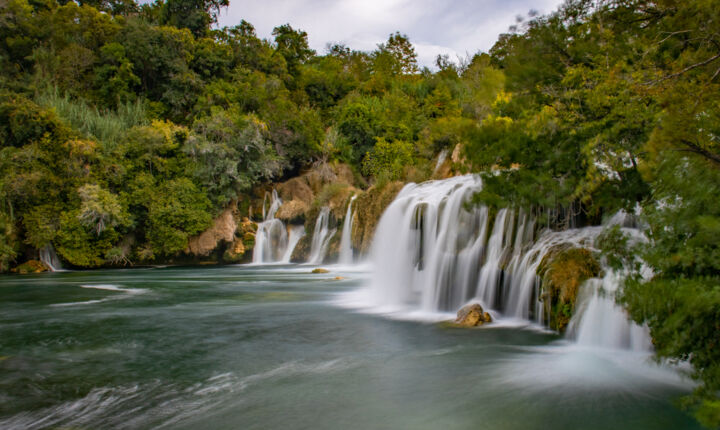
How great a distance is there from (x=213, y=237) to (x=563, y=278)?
71.8 ft

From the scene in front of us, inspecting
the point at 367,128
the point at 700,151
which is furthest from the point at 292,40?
the point at 700,151

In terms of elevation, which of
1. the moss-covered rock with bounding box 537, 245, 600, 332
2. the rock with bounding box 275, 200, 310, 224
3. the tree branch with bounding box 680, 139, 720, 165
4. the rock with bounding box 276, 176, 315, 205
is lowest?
the moss-covered rock with bounding box 537, 245, 600, 332

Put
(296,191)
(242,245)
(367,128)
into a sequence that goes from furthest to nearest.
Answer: (367,128), (296,191), (242,245)

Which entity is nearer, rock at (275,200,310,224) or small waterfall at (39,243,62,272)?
small waterfall at (39,243,62,272)

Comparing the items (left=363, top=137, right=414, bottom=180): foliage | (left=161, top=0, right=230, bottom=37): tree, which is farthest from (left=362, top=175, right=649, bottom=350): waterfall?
(left=161, top=0, right=230, bottom=37): tree

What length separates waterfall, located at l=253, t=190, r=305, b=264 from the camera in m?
26.5

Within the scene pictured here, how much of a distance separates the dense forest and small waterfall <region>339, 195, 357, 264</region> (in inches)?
95.5

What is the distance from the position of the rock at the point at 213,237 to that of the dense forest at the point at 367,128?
0.83 m

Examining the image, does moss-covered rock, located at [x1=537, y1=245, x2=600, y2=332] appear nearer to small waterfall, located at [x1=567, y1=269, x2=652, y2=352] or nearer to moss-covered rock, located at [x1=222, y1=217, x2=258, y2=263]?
small waterfall, located at [x1=567, y1=269, x2=652, y2=352]

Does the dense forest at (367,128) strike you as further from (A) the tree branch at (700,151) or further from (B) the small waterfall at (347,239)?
(B) the small waterfall at (347,239)

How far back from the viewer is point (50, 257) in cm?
2322

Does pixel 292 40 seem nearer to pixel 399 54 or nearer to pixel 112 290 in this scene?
pixel 399 54

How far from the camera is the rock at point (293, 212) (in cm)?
2653

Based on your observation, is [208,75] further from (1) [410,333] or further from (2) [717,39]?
(2) [717,39]
